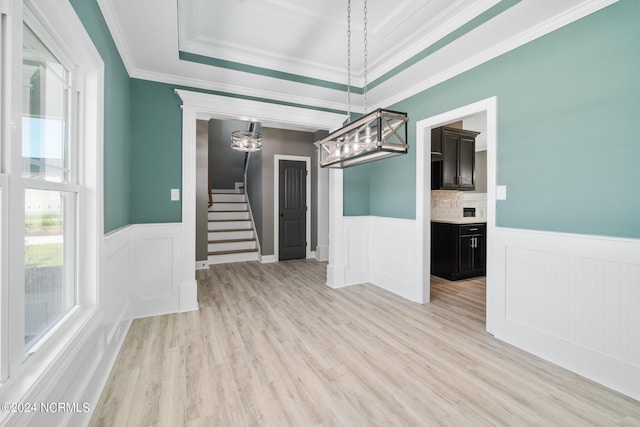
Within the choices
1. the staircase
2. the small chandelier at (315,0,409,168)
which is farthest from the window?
the staircase

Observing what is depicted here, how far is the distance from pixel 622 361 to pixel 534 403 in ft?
2.36

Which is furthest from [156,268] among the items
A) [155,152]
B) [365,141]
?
[365,141]

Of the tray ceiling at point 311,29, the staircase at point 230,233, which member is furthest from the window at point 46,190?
the staircase at point 230,233

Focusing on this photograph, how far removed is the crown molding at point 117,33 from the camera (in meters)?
2.03

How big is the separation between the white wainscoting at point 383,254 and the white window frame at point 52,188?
3052 mm

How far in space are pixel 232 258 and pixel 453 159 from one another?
469cm

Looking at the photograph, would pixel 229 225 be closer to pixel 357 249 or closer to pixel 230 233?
pixel 230 233

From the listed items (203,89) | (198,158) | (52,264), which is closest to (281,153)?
(198,158)

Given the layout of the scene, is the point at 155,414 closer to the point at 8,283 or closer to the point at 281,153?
the point at 8,283

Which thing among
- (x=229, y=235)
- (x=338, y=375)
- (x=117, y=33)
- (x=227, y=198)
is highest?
(x=117, y=33)

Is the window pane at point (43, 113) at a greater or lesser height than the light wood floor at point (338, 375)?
greater

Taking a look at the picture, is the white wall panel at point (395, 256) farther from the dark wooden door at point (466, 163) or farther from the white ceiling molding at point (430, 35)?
the white ceiling molding at point (430, 35)

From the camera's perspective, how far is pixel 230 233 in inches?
256

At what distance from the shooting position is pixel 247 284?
4.37 m
